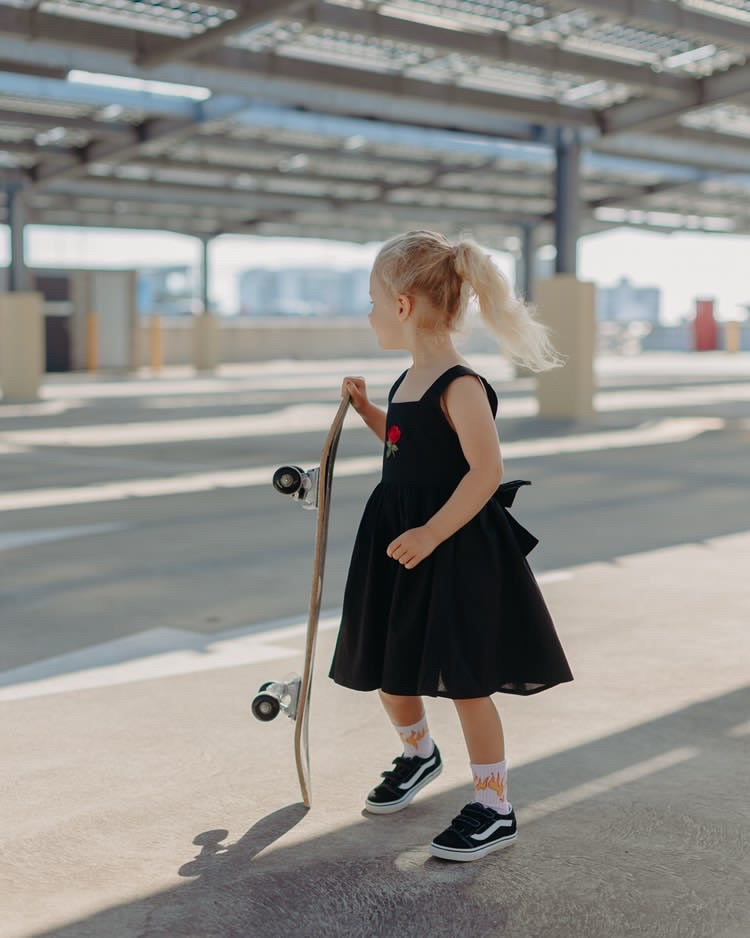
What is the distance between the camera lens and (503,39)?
50.7 feet

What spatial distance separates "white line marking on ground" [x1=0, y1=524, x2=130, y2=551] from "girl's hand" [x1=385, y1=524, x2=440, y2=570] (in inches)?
206

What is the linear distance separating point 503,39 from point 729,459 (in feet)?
19.0

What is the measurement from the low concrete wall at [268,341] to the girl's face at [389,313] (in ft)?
125

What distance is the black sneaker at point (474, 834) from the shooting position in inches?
118

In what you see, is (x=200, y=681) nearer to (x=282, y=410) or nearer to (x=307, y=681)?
(x=307, y=681)

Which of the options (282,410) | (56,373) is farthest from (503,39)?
→ (56,373)

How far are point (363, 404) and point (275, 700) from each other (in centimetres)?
77

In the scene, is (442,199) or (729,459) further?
(442,199)

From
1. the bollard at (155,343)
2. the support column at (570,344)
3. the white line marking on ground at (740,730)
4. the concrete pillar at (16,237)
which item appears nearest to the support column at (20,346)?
the concrete pillar at (16,237)

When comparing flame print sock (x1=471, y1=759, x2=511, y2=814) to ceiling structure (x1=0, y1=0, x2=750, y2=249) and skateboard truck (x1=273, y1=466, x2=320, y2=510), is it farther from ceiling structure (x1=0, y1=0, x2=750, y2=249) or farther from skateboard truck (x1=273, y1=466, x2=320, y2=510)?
ceiling structure (x1=0, y1=0, x2=750, y2=249)


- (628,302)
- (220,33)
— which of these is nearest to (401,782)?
(220,33)

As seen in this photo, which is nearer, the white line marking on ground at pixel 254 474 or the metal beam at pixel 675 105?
the white line marking on ground at pixel 254 474

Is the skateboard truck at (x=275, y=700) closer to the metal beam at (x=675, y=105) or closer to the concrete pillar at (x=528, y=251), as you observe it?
the metal beam at (x=675, y=105)

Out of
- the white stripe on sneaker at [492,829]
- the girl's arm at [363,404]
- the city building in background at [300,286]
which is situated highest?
the city building in background at [300,286]
